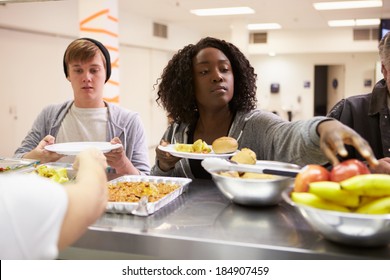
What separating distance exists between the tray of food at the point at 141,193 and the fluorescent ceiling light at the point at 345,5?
6.42 metres

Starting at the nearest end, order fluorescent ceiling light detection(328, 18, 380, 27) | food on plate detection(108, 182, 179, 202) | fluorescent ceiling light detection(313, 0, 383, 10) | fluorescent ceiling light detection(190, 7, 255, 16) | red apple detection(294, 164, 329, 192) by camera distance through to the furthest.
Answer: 1. red apple detection(294, 164, 329, 192)
2. food on plate detection(108, 182, 179, 202)
3. fluorescent ceiling light detection(313, 0, 383, 10)
4. fluorescent ceiling light detection(190, 7, 255, 16)
5. fluorescent ceiling light detection(328, 18, 380, 27)

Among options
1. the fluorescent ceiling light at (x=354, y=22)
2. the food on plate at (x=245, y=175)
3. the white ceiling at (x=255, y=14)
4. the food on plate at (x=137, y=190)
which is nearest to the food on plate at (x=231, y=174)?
the food on plate at (x=245, y=175)

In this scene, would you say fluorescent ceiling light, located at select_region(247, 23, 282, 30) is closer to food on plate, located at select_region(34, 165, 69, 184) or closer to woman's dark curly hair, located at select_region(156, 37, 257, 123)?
woman's dark curly hair, located at select_region(156, 37, 257, 123)

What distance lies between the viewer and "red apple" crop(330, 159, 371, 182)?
1.05 meters

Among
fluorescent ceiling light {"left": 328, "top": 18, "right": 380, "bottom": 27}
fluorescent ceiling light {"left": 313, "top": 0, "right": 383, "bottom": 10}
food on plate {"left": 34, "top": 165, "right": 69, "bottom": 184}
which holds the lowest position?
food on plate {"left": 34, "top": 165, "right": 69, "bottom": 184}

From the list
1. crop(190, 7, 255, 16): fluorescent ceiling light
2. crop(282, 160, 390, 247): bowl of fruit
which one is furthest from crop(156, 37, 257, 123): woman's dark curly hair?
crop(190, 7, 255, 16): fluorescent ceiling light

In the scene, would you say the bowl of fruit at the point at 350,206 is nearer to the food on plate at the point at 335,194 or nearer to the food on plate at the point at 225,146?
the food on plate at the point at 335,194

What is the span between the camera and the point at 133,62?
8.55 m

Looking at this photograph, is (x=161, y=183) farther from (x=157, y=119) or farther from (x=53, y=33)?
(x=157, y=119)

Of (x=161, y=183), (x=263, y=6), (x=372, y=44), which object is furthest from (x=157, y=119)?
(x=161, y=183)

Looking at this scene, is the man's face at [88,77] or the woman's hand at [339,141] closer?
the woman's hand at [339,141]

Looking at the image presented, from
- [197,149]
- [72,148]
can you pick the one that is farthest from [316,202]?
[72,148]

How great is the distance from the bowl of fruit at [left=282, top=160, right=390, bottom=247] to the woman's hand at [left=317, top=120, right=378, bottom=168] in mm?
43

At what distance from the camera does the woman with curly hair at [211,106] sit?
1.90 m
